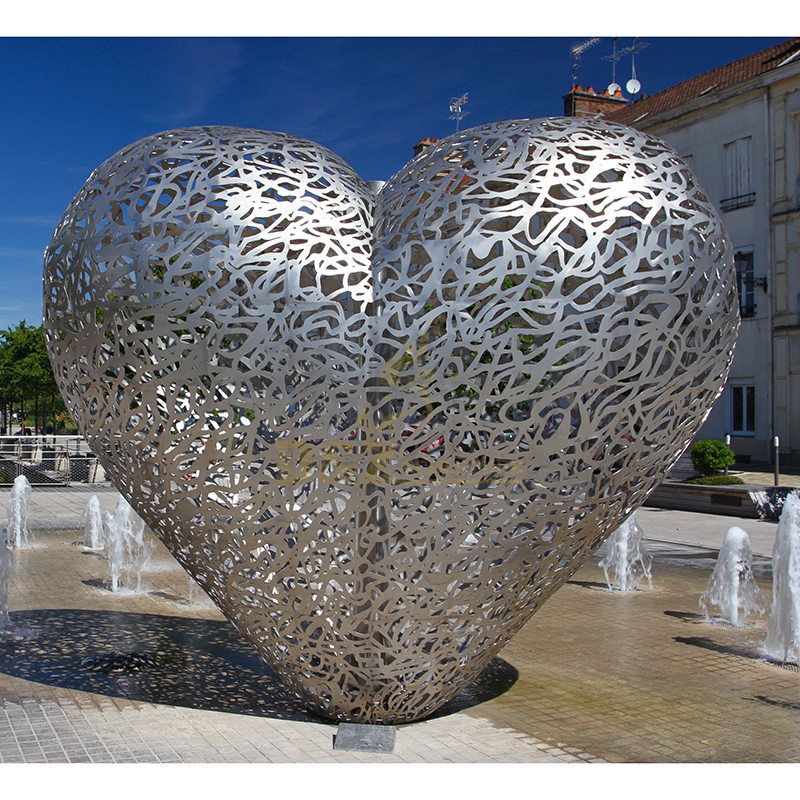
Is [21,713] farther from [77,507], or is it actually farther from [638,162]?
[77,507]

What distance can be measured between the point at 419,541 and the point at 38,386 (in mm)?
33744

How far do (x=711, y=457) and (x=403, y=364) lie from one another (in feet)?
56.3

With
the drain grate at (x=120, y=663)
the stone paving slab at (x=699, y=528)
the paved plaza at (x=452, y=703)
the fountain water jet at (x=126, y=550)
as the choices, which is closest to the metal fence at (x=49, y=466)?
the fountain water jet at (x=126, y=550)

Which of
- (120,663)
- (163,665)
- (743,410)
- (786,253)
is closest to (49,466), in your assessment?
(743,410)

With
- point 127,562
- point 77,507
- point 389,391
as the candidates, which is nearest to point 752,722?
point 389,391

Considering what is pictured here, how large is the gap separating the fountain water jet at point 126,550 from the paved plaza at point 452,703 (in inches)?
13.9

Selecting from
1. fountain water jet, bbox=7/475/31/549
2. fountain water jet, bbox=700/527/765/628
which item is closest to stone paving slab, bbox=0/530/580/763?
fountain water jet, bbox=700/527/765/628

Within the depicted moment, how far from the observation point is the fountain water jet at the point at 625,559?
10.4 meters

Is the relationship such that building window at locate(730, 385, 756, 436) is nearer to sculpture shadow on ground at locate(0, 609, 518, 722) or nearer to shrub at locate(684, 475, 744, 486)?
shrub at locate(684, 475, 744, 486)

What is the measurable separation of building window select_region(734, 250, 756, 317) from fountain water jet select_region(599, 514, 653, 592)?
17119mm

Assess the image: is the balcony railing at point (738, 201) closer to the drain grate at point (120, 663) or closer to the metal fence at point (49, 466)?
the metal fence at point (49, 466)

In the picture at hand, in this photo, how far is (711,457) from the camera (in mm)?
20734

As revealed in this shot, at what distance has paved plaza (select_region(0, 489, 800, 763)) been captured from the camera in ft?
17.2

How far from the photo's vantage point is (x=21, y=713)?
5.80 metres
